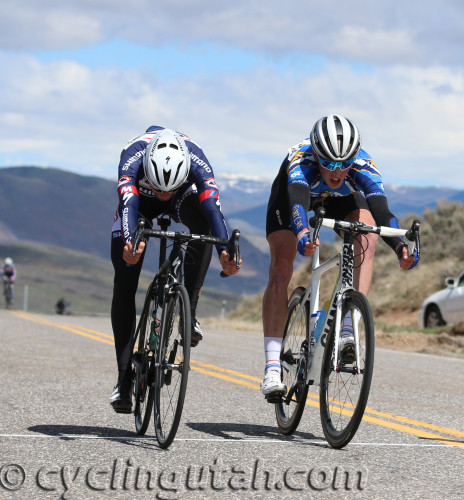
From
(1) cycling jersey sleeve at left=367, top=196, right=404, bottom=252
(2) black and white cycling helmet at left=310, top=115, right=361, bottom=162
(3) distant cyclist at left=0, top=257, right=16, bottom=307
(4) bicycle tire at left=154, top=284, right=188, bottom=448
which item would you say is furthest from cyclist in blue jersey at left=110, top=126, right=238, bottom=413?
(3) distant cyclist at left=0, top=257, right=16, bottom=307

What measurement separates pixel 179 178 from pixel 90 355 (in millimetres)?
6766

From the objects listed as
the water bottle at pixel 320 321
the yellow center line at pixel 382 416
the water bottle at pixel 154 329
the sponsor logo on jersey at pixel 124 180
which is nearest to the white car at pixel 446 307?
the yellow center line at pixel 382 416

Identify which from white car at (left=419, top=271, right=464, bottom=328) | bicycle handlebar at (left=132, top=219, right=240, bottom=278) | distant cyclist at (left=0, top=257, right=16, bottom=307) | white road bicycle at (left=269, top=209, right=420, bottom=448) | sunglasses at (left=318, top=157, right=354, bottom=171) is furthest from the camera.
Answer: distant cyclist at (left=0, top=257, right=16, bottom=307)

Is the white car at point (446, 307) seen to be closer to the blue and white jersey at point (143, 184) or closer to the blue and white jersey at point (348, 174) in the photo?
the blue and white jersey at point (348, 174)

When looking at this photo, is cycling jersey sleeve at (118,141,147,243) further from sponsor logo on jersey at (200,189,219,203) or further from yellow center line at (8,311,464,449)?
yellow center line at (8,311,464,449)

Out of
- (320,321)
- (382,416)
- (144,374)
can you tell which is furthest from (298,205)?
(382,416)

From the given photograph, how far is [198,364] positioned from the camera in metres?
11.3

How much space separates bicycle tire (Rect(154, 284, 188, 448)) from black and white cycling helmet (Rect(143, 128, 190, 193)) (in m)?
0.63

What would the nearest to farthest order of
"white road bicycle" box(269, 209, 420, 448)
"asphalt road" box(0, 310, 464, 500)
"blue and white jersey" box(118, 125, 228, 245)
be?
1. "asphalt road" box(0, 310, 464, 500)
2. "white road bicycle" box(269, 209, 420, 448)
3. "blue and white jersey" box(118, 125, 228, 245)

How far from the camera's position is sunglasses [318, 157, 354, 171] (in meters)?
5.95

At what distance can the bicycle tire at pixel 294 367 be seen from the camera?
19.3 ft

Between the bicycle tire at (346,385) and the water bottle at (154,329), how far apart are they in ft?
3.43

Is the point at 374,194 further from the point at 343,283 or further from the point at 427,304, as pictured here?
the point at 427,304

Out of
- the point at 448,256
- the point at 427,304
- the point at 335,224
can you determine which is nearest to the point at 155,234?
the point at 335,224
